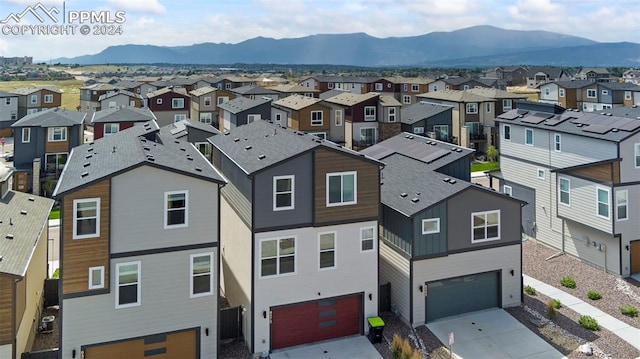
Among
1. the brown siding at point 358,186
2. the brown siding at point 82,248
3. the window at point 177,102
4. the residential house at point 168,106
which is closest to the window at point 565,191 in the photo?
the brown siding at point 358,186

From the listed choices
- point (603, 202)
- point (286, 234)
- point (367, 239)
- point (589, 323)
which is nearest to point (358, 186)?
point (367, 239)

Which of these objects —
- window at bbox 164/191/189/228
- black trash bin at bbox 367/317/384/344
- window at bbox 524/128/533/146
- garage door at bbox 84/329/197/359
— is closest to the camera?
garage door at bbox 84/329/197/359

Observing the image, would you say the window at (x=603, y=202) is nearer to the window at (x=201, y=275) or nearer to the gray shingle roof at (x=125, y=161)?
the gray shingle roof at (x=125, y=161)

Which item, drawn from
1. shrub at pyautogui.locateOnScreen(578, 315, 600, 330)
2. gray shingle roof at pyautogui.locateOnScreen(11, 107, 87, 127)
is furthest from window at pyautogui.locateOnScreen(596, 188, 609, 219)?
gray shingle roof at pyautogui.locateOnScreen(11, 107, 87, 127)

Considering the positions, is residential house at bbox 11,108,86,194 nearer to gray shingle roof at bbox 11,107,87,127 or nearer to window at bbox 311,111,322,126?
gray shingle roof at bbox 11,107,87,127

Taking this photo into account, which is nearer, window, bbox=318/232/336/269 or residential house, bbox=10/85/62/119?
window, bbox=318/232/336/269

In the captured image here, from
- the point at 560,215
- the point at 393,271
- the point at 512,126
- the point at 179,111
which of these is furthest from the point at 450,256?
the point at 179,111
